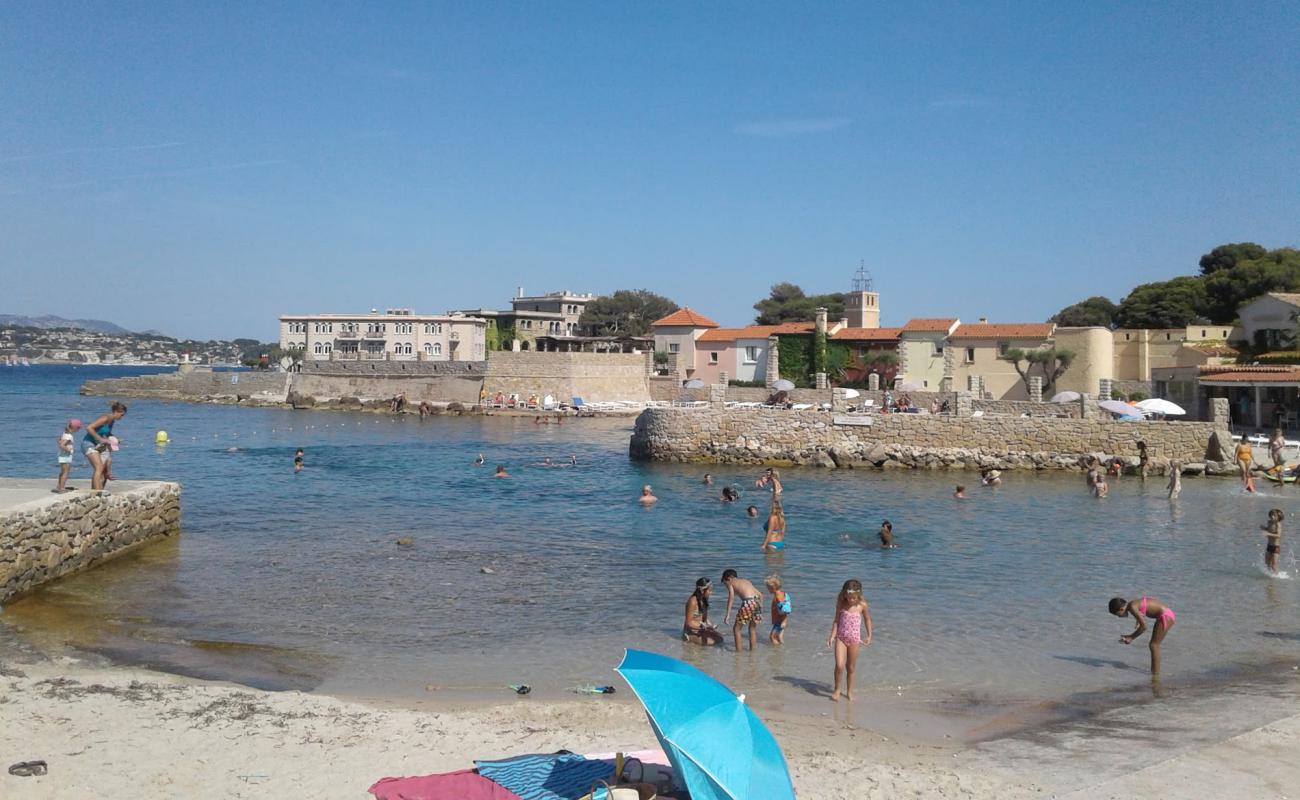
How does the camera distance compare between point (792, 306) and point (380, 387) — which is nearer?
point (380, 387)

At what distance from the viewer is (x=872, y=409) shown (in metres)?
35.7

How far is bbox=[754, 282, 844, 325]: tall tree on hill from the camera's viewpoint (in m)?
97.9

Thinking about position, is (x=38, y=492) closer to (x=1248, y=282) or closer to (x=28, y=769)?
(x=28, y=769)

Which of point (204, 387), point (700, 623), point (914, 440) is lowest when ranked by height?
point (700, 623)

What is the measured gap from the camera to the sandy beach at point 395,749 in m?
7.35

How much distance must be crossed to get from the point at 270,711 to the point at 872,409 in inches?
1150

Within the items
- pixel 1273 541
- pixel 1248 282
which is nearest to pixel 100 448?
pixel 1273 541

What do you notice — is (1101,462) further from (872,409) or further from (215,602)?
(215,602)

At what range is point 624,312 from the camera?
10400 centimetres

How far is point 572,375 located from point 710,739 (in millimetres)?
57353

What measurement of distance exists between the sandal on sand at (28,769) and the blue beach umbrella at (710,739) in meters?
4.63

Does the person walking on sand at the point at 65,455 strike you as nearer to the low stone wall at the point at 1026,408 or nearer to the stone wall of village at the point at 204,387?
the low stone wall at the point at 1026,408

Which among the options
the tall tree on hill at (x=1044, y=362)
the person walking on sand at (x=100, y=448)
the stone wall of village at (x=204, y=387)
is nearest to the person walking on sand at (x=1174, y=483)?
the tall tree on hill at (x=1044, y=362)

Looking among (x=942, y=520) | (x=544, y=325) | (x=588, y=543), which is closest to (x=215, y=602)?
(x=588, y=543)
